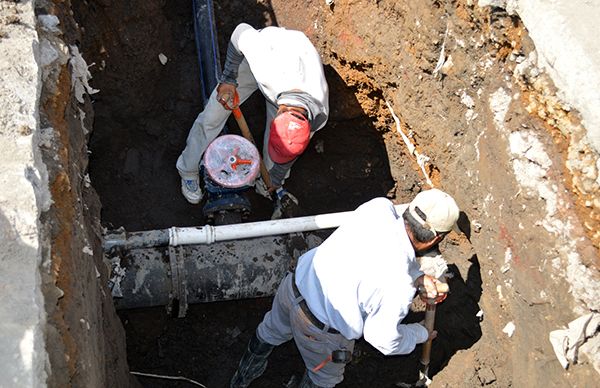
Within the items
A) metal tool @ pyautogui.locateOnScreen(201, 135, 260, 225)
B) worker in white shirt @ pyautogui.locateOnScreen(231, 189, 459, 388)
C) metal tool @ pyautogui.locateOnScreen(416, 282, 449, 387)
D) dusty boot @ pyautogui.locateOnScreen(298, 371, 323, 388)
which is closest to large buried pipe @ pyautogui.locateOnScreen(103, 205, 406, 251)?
metal tool @ pyautogui.locateOnScreen(201, 135, 260, 225)

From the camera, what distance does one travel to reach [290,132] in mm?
4137

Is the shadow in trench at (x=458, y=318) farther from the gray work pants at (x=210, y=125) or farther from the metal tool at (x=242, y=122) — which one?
the gray work pants at (x=210, y=125)

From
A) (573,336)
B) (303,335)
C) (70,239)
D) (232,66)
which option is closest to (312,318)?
(303,335)

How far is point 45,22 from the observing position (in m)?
3.40

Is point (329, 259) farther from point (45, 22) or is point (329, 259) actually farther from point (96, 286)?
point (45, 22)

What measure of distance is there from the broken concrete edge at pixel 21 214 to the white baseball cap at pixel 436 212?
1.89 meters

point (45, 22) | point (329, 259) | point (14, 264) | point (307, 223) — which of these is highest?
point (45, 22)

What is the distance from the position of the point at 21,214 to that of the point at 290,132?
6.39 feet

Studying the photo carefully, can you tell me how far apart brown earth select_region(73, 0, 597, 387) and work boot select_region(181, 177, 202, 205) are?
0.27 feet

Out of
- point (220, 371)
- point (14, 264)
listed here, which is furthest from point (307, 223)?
point (14, 264)

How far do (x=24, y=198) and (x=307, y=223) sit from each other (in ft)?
7.31

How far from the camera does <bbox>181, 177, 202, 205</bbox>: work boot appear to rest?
5.09m

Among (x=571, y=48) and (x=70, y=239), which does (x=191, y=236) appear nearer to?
(x=70, y=239)

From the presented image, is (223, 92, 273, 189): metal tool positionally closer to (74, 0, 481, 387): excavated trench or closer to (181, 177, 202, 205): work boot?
(74, 0, 481, 387): excavated trench
